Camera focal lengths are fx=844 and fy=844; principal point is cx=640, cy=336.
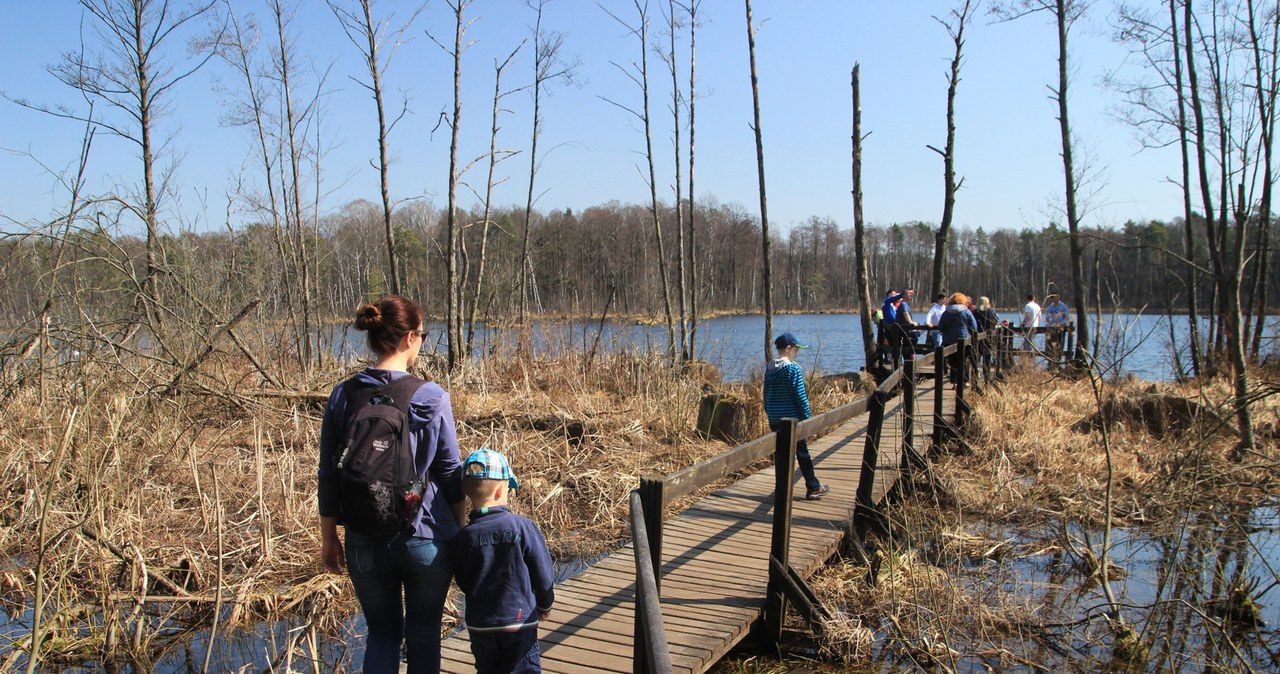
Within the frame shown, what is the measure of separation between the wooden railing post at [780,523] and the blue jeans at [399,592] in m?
2.12

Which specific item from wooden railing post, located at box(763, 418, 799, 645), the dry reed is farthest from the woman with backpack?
the dry reed

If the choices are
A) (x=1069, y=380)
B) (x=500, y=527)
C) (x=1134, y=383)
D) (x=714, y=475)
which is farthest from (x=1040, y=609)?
(x=1134, y=383)

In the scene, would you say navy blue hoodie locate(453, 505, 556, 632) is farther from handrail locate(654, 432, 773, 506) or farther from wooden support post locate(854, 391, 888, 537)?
wooden support post locate(854, 391, 888, 537)

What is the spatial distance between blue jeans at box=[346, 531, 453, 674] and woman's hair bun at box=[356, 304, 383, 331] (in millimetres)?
717

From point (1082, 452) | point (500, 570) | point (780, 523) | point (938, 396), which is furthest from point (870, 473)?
point (1082, 452)

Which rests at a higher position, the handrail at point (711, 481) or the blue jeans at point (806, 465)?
the handrail at point (711, 481)

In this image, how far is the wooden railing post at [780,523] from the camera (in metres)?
4.64

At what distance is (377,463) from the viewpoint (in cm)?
279

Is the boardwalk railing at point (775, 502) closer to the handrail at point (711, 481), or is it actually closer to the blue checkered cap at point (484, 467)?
the handrail at point (711, 481)

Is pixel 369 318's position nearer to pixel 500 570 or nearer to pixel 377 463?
pixel 377 463

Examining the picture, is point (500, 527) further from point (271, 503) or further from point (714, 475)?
point (271, 503)

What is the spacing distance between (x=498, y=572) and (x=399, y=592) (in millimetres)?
359

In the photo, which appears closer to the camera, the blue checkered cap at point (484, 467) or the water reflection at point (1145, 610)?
the blue checkered cap at point (484, 467)

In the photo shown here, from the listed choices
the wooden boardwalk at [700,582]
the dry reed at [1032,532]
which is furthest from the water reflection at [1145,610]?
the wooden boardwalk at [700,582]
